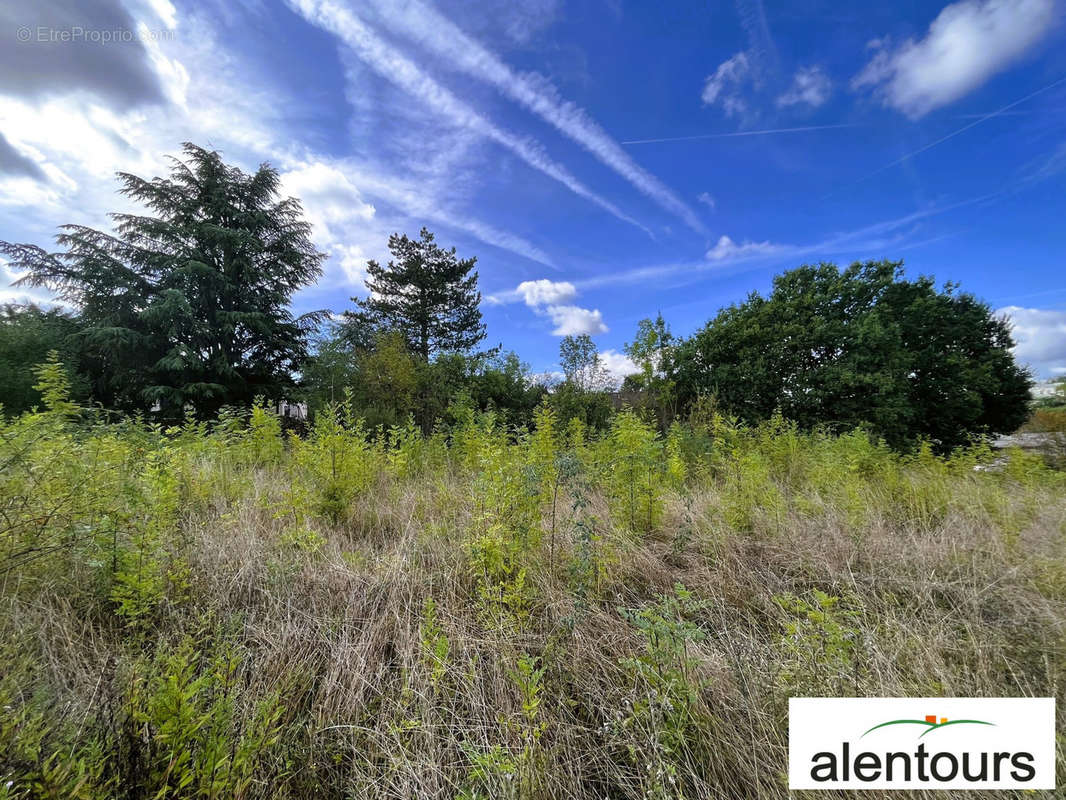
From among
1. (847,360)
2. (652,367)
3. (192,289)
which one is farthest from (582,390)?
(192,289)

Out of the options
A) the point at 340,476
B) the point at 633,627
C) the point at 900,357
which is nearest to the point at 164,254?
the point at 340,476

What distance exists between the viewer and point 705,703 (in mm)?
1433

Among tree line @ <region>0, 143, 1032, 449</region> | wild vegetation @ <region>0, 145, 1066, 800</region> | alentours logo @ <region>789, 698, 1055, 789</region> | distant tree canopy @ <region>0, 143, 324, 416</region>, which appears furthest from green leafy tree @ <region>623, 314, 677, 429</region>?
distant tree canopy @ <region>0, 143, 324, 416</region>

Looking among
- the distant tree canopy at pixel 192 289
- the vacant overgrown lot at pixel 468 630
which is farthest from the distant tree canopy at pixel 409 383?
the vacant overgrown lot at pixel 468 630

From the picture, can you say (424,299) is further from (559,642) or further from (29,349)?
(559,642)

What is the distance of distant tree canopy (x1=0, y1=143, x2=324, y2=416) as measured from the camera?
12.6m

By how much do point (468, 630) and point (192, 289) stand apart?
58.9 ft

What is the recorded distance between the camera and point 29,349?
11.0 meters

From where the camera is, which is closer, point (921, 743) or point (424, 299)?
point (921, 743)

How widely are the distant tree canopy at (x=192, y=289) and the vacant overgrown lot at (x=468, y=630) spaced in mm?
13147

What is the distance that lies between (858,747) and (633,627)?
2.88ft

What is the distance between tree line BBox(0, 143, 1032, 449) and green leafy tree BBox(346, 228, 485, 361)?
2.91m

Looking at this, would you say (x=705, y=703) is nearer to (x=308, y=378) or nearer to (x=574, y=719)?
(x=574, y=719)

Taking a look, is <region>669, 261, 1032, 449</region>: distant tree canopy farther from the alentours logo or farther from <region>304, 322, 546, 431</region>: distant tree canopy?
the alentours logo
